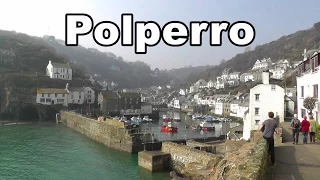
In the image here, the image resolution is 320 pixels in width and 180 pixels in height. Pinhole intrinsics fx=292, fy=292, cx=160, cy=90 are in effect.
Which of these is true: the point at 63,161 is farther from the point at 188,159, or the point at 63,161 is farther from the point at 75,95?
the point at 75,95

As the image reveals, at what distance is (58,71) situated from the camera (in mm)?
86438

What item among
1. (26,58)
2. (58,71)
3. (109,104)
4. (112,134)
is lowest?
(112,134)

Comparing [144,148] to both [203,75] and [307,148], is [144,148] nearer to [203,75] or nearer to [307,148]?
[307,148]

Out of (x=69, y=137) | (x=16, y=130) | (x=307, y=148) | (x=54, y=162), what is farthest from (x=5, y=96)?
(x=307, y=148)

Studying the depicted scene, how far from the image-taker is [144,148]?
32500mm

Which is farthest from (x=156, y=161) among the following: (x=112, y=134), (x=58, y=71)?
(x=58, y=71)

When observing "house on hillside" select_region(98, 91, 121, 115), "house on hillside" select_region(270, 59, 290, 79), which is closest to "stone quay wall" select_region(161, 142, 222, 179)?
"house on hillside" select_region(98, 91, 121, 115)

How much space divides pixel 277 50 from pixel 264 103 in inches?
5010

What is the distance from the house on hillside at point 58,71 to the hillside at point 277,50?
86.0 m

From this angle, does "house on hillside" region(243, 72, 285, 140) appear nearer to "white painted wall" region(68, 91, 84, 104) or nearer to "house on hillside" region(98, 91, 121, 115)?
"house on hillside" region(98, 91, 121, 115)

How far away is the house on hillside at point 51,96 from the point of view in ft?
225

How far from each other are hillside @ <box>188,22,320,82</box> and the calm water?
347 feet

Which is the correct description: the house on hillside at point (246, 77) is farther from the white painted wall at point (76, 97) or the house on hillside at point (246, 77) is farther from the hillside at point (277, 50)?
the white painted wall at point (76, 97)

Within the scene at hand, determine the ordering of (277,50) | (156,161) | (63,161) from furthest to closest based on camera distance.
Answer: (277,50)
(63,161)
(156,161)
